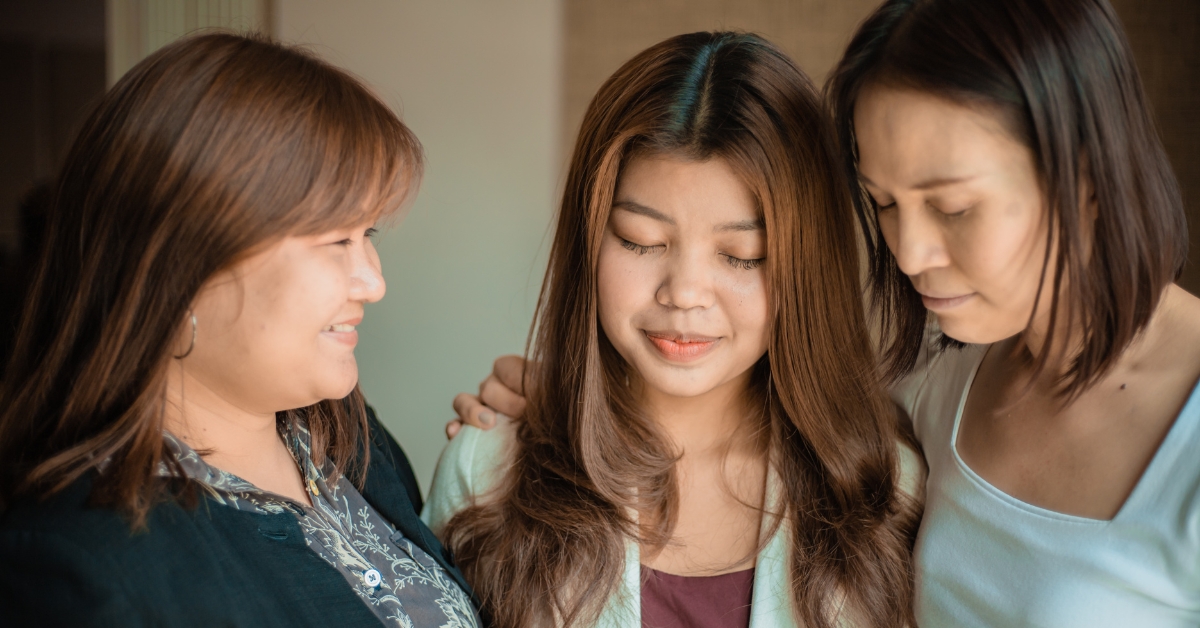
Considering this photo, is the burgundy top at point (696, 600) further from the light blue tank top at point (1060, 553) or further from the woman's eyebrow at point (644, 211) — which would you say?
the woman's eyebrow at point (644, 211)

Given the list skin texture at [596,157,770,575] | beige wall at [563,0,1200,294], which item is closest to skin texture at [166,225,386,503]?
skin texture at [596,157,770,575]

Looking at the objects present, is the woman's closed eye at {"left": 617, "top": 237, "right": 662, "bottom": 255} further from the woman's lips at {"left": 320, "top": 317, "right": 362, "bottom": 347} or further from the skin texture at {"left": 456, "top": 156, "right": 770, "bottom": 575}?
the woman's lips at {"left": 320, "top": 317, "right": 362, "bottom": 347}

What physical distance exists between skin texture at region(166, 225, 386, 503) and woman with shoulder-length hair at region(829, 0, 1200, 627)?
718 mm

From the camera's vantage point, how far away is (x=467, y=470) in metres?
1.61

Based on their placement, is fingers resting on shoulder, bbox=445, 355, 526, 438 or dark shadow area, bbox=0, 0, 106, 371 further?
dark shadow area, bbox=0, 0, 106, 371

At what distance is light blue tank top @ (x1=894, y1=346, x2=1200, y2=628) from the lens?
3.38 feet

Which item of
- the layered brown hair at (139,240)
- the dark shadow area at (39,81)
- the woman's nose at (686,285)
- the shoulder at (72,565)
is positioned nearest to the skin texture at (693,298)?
the woman's nose at (686,285)

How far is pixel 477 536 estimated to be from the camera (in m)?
1.56

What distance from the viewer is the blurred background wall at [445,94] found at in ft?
8.64

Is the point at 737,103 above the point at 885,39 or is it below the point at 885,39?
below

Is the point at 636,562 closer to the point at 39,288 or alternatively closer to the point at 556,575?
the point at 556,575

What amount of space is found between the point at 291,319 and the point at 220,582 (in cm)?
31

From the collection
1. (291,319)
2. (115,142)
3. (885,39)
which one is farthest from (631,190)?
(115,142)

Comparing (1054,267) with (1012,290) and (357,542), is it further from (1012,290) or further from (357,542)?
(357,542)
